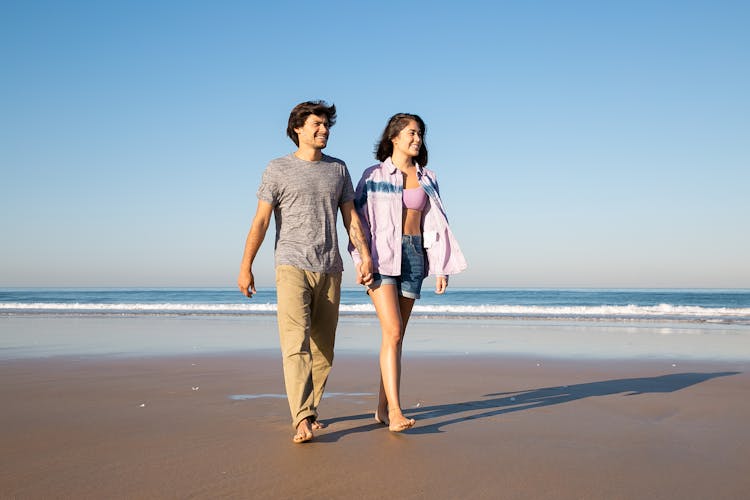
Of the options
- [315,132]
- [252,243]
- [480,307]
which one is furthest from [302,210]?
[480,307]

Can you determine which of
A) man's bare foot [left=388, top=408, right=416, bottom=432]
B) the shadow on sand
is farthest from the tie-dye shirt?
the shadow on sand

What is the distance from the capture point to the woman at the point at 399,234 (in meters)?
4.20

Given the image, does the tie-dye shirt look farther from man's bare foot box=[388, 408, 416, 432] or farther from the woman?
man's bare foot box=[388, 408, 416, 432]

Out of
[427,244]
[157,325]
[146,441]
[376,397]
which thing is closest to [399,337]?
[427,244]

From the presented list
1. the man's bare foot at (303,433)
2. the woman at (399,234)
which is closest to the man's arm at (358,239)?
the woman at (399,234)

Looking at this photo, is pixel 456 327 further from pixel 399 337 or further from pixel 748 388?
pixel 399 337

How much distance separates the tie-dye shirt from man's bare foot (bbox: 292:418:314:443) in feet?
3.65

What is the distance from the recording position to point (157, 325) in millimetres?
13836

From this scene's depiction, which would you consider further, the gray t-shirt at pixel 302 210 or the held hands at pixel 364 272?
the held hands at pixel 364 272

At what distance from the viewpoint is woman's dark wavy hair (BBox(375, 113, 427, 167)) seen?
443 centimetres

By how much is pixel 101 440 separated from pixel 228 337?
24.1ft

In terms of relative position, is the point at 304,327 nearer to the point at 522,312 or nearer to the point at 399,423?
the point at 399,423

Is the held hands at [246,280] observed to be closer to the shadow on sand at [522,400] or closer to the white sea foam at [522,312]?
the shadow on sand at [522,400]

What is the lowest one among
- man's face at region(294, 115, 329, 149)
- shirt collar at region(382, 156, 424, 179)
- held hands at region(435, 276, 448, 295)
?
held hands at region(435, 276, 448, 295)
